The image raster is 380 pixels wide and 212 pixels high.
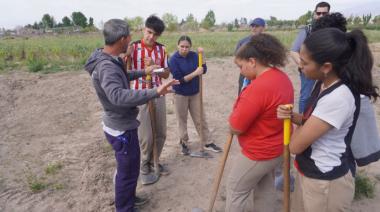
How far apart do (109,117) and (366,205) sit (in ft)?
9.80

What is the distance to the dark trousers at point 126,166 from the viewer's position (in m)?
2.85

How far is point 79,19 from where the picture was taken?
2603 inches

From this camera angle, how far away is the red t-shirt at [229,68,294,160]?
1997mm

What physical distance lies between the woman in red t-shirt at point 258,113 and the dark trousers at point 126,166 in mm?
1060

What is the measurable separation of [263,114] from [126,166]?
1.53 m

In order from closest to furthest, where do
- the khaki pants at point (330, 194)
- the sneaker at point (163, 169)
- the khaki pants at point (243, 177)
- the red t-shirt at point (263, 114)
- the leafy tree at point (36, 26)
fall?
the khaki pants at point (330, 194) → the red t-shirt at point (263, 114) → the khaki pants at point (243, 177) → the sneaker at point (163, 169) → the leafy tree at point (36, 26)

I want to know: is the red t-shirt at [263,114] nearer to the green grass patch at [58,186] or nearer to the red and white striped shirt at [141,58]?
the red and white striped shirt at [141,58]

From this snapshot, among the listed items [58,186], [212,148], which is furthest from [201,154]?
[58,186]

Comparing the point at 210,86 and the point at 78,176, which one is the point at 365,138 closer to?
the point at 78,176

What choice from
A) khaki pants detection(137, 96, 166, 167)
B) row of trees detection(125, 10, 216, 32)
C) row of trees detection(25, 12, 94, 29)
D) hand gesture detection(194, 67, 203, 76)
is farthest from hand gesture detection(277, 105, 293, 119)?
row of trees detection(25, 12, 94, 29)

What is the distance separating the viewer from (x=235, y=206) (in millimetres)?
2412

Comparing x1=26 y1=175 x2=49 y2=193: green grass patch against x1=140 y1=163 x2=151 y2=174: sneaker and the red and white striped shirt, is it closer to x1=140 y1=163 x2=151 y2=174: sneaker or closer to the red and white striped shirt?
x1=140 y1=163 x2=151 y2=174: sneaker

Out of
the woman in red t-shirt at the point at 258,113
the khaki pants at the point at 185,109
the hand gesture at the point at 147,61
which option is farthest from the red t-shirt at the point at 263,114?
the khaki pants at the point at 185,109

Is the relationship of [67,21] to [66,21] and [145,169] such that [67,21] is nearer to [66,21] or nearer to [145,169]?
[66,21]
